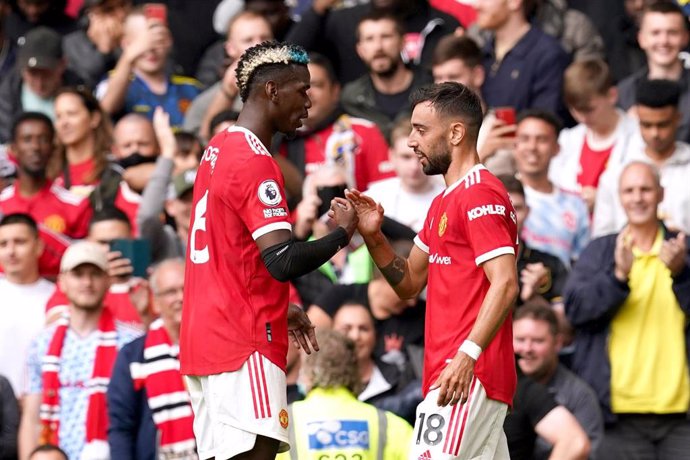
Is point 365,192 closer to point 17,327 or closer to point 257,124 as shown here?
point 17,327

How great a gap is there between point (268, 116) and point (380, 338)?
11.2ft

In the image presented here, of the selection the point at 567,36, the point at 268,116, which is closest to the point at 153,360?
the point at 268,116

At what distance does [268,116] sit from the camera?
23.1 feet

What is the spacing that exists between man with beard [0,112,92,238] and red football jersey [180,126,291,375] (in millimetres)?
5339

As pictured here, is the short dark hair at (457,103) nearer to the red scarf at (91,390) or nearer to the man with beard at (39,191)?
the red scarf at (91,390)

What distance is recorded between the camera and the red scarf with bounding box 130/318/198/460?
9.69 m

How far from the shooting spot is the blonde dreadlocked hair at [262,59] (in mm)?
7051

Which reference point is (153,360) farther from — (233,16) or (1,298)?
(233,16)

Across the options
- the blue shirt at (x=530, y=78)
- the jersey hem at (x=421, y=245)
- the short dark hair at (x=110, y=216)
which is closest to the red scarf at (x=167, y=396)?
the short dark hair at (x=110, y=216)

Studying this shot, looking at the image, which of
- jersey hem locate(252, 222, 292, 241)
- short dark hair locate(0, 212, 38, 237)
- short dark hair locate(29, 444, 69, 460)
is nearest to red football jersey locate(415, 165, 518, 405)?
jersey hem locate(252, 222, 292, 241)

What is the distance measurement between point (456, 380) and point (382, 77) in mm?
6400

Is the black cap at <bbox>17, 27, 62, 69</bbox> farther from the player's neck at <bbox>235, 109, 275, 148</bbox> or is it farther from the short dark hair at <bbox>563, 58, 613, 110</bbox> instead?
the player's neck at <bbox>235, 109, 275, 148</bbox>

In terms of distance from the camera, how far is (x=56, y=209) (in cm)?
1225

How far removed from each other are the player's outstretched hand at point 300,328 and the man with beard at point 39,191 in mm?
4991
